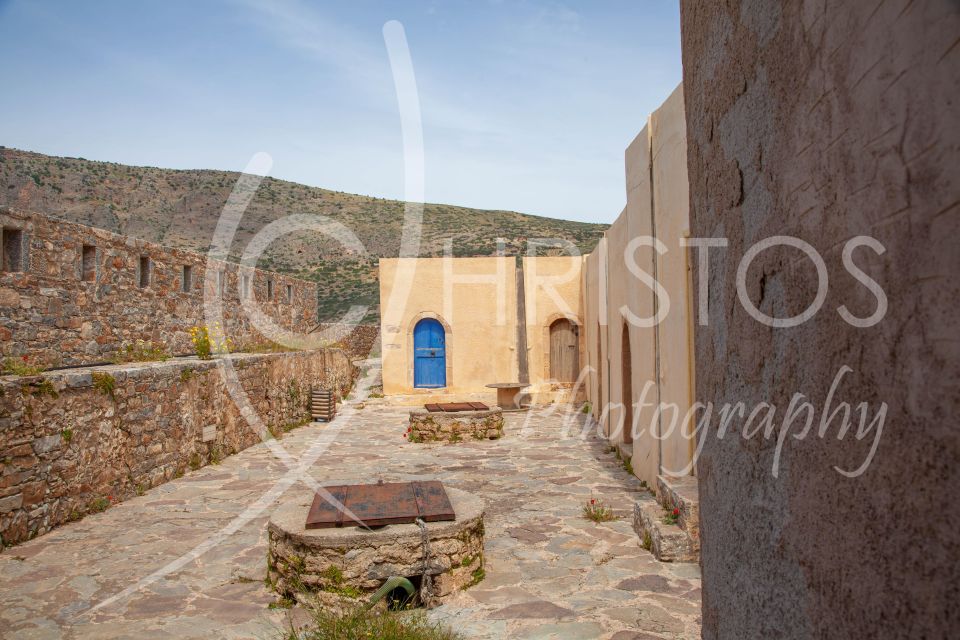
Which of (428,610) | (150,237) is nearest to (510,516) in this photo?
(428,610)

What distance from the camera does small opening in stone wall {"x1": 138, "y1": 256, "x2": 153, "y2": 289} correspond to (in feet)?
35.7

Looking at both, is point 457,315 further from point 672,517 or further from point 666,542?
point 666,542

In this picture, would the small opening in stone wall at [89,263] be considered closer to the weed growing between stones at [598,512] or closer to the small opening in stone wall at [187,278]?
the small opening in stone wall at [187,278]

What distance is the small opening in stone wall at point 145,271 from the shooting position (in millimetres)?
10875

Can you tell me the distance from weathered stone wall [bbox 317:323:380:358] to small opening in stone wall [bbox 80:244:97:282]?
38.4ft

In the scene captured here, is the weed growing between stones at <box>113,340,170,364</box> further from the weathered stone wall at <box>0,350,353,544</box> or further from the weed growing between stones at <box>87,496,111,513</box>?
the weed growing between stones at <box>87,496,111,513</box>

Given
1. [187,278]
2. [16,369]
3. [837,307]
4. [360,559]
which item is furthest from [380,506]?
[187,278]

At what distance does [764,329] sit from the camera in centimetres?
156

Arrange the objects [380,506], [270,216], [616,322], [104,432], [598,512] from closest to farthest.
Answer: [380,506] → [598,512] → [104,432] → [616,322] → [270,216]

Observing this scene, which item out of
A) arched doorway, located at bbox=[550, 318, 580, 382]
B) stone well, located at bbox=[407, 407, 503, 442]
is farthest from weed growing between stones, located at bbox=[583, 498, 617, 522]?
arched doorway, located at bbox=[550, 318, 580, 382]

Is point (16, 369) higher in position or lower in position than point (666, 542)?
higher

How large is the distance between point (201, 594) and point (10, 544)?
7.31 feet

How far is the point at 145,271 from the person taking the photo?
10953 millimetres

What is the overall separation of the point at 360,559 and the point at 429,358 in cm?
1384
